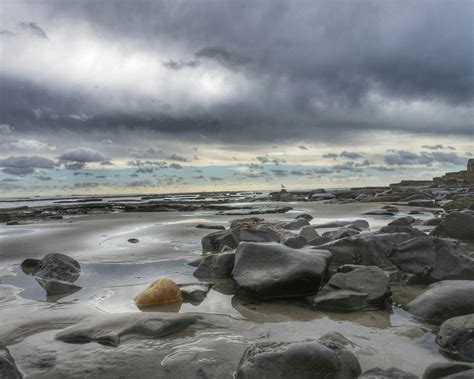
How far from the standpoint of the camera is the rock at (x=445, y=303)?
12.3ft

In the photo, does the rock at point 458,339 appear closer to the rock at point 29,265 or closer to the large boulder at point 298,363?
the large boulder at point 298,363

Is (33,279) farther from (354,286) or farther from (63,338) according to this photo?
(354,286)

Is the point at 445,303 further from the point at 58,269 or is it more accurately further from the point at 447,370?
the point at 58,269

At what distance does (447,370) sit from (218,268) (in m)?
3.97

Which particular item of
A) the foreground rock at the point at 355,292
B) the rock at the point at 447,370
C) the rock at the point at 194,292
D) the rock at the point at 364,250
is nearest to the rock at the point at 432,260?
the rock at the point at 364,250

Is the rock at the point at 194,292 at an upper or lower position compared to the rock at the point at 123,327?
lower

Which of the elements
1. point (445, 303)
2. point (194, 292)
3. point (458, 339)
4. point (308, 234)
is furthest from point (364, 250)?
point (458, 339)

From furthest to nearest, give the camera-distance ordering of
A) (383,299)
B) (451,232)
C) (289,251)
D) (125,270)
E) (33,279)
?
(451,232)
(125,270)
(33,279)
(289,251)
(383,299)

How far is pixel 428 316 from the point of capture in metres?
3.85

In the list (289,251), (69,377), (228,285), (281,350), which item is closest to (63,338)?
(69,377)

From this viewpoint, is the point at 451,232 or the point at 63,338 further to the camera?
the point at 451,232

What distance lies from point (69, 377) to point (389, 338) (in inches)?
104

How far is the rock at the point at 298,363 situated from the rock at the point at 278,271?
2032mm

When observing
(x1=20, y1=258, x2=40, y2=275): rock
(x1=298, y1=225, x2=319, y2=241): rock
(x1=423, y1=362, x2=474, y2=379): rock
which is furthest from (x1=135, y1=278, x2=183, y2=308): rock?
(x1=298, y1=225, x2=319, y2=241): rock
